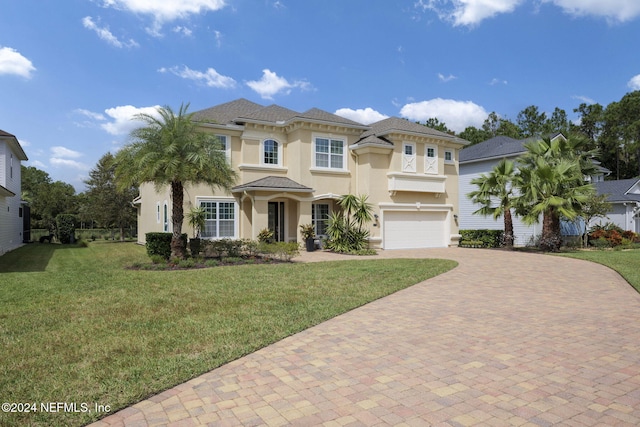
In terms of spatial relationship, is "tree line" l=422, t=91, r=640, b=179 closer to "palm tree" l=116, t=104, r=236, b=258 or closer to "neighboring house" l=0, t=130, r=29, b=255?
"palm tree" l=116, t=104, r=236, b=258

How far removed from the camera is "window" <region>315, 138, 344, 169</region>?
21750 millimetres

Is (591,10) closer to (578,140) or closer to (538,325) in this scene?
(578,140)

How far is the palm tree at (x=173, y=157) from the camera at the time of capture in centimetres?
1391

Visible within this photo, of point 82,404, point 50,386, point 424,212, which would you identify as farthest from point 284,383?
point 424,212

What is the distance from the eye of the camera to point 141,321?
22.3 ft

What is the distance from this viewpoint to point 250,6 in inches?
593

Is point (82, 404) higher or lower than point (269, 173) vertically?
lower

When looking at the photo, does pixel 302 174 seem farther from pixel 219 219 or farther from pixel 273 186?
pixel 219 219

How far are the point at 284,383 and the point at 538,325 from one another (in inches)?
180

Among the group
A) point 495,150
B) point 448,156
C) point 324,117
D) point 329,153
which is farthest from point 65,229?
point 495,150

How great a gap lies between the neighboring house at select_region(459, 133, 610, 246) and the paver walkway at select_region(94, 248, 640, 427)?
64.8 ft

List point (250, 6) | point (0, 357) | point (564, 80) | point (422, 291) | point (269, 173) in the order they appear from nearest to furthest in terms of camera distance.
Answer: point (0, 357) → point (422, 291) → point (250, 6) → point (269, 173) → point (564, 80)

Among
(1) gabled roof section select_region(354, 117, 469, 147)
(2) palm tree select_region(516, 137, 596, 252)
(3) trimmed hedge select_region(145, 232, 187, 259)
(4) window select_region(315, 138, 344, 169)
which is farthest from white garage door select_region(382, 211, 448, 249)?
(3) trimmed hedge select_region(145, 232, 187, 259)

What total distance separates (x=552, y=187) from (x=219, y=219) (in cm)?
1654
